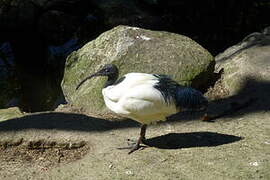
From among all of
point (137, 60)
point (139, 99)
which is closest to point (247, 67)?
point (137, 60)

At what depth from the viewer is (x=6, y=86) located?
9773mm

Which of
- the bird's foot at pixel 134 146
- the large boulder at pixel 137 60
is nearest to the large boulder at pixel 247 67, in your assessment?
the large boulder at pixel 137 60

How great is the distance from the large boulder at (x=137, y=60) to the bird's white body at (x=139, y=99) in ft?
5.93

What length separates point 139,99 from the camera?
4801 millimetres

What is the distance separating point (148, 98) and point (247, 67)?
3.01m

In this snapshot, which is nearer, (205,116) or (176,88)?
(176,88)

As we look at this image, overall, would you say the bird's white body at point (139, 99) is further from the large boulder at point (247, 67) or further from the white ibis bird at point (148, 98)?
the large boulder at point (247, 67)

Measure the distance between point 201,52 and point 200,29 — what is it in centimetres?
540

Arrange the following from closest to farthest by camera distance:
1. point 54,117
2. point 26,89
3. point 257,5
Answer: point 54,117
point 26,89
point 257,5

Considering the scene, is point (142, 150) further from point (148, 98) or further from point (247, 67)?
point (247, 67)

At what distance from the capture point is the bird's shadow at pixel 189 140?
5.22 meters

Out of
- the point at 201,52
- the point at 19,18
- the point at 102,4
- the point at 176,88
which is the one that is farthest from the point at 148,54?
the point at 19,18

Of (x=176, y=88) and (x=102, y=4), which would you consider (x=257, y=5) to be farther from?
(x=176, y=88)

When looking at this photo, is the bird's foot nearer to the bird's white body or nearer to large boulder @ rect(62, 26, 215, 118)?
the bird's white body
